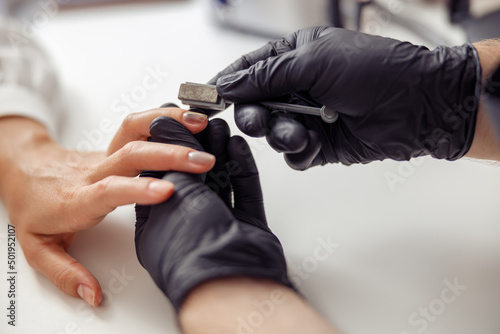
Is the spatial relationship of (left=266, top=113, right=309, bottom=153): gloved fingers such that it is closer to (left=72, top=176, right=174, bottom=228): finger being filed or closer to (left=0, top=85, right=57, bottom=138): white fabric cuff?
(left=72, top=176, right=174, bottom=228): finger being filed

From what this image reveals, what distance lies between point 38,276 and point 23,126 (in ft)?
→ 1.33

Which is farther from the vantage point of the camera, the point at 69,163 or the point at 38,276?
the point at 69,163

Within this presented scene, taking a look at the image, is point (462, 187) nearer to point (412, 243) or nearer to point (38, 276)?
point (412, 243)

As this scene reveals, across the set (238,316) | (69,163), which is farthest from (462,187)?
(69,163)

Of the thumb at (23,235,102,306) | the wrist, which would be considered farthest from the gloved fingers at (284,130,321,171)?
the wrist

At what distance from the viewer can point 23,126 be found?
1016 mm

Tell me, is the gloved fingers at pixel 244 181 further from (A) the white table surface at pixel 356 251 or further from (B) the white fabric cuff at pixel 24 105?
(B) the white fabric cuff at pixel 24 105

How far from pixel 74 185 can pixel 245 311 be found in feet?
1.46

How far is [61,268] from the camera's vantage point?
0.77 metres

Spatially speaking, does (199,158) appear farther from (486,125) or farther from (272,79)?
(486,125)

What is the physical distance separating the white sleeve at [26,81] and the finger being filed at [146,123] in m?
0.29

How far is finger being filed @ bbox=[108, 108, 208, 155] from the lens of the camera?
30.5 inches

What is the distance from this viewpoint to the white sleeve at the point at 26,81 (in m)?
1.02

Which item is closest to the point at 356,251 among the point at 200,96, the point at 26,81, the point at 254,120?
the point at 254,120
